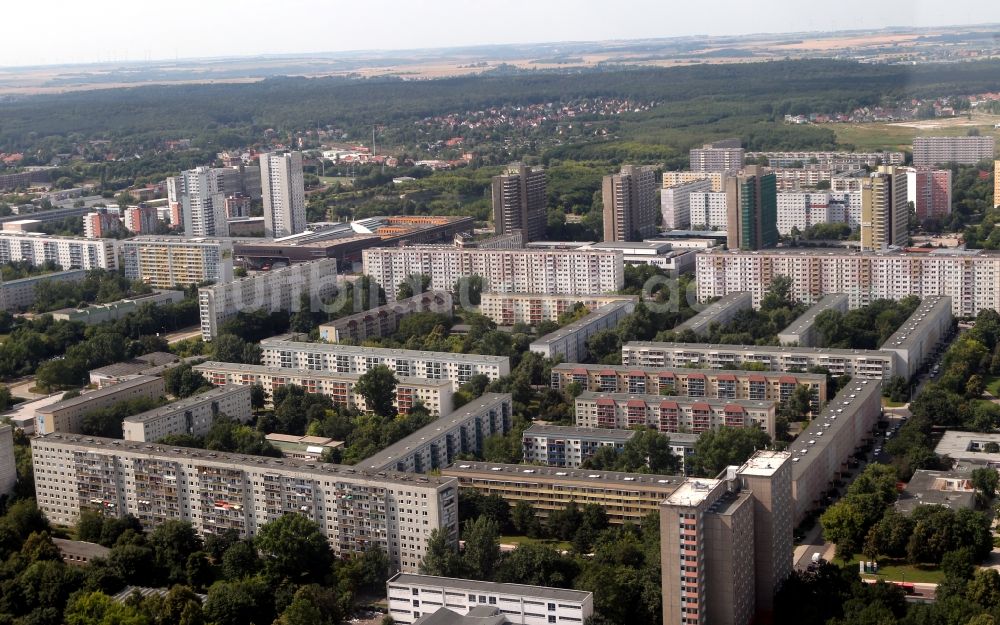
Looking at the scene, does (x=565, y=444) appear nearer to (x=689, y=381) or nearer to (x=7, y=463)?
(x=689, y=381)

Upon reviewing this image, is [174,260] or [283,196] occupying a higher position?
[283,196]

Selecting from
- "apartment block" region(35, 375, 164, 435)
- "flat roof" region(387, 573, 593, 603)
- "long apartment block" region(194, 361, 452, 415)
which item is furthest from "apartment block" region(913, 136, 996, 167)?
"flat roof" region(387, 573, 593, 603)

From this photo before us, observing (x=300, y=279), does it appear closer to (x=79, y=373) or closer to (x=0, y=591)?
(x=79, y=373)

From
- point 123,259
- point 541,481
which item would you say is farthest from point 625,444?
point 123,259

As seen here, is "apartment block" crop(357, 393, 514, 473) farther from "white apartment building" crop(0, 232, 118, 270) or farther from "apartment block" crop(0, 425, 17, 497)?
"white apartment building" crop(0, 232, 118, 270)

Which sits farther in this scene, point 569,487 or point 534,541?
point 569,487

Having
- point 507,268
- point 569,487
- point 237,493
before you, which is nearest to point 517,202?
point 507,268
